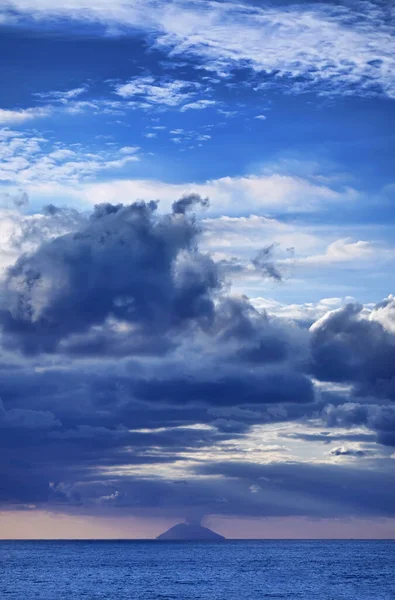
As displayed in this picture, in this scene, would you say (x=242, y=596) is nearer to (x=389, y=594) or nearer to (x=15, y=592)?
(x=389, y=594)

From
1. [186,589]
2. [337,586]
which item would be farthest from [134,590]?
[337,586]

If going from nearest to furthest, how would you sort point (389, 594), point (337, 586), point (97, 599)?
point (97, 599) < point (389, 594) < point (337, 586)

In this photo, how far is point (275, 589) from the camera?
185750mm

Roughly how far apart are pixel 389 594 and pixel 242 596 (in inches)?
1304

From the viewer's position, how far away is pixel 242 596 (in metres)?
170

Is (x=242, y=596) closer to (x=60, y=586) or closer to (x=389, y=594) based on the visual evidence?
(x=389, y=594)

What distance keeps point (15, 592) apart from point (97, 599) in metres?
25.8

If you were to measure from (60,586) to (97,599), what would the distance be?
33.8 m

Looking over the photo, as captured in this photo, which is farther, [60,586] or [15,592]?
[60,586]

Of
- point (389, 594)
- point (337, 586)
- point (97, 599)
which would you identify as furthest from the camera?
point (337, 586)

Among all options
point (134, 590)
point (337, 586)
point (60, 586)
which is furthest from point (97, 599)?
point (337, 586)

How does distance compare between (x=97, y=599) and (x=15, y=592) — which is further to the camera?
(x=15, y=592)

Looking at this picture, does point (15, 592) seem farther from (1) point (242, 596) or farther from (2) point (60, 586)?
(1) point (242, 596)

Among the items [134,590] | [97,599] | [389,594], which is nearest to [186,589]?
[134,590]
